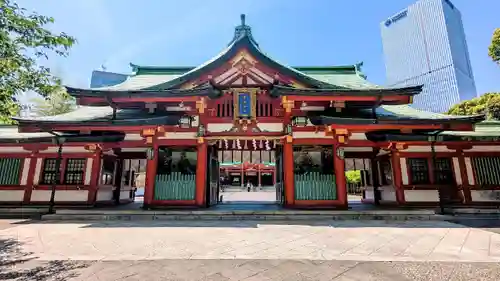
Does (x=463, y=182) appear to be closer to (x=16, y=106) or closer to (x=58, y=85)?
(x=58, y=85)

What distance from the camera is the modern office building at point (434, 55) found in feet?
389

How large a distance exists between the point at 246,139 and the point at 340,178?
4.36m

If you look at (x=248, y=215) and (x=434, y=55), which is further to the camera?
(x=434, y=55)

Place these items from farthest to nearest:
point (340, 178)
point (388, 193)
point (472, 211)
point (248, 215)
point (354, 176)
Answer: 1. point (354, 176)
2. point (388, 193)
3. point (472, 211)
4. point (340, 178)
5. point (248, 215)

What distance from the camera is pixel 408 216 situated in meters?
9.55

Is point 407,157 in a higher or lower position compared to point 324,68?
lower

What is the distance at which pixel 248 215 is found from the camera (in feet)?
32.0

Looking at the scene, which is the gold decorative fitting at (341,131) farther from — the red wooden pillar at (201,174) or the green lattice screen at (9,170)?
the green lattice screen at (9,170)

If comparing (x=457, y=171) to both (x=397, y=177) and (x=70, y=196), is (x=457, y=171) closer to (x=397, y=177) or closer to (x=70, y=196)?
(x=397, y=177)

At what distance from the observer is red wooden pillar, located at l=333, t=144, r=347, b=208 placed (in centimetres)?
1041

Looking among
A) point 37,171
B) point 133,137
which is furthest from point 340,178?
point 37,171

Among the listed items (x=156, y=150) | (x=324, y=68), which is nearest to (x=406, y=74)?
(x=324, y=68)

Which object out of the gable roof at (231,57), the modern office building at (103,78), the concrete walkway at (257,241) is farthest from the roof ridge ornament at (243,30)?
the modern office building at (103,78)

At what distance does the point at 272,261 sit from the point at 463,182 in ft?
38.5
